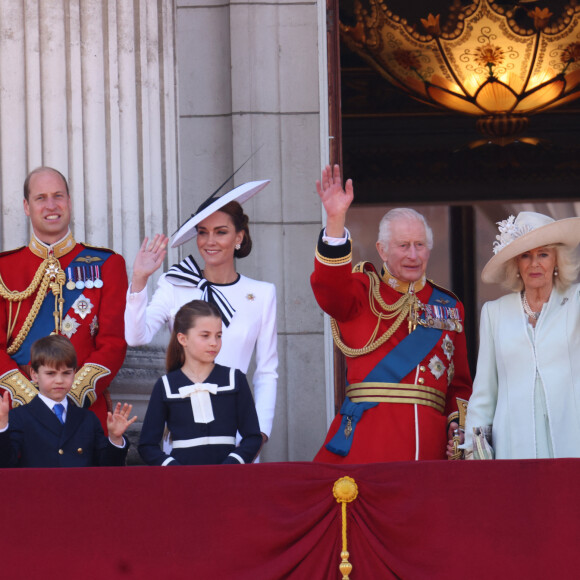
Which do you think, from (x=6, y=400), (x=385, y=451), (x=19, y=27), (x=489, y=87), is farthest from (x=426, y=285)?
(x=489, y=87)

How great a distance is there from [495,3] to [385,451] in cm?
498

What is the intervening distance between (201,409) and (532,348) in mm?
1100

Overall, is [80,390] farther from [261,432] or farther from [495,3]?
[495,3]

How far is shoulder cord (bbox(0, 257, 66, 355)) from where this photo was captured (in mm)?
5441

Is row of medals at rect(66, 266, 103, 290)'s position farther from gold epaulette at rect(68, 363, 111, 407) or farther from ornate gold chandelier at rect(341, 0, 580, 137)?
ornate gold chandelier at rect(341, 0, 580, 137)

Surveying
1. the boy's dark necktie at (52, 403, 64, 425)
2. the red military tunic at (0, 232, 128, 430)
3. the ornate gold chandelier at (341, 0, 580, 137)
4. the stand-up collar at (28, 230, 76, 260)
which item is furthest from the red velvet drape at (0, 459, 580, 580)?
the ornate gold chandelier at (341, 0, 580, 137)

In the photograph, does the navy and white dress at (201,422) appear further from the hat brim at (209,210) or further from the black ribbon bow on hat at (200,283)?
the hat brim at (209,210)

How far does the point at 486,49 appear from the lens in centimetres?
957

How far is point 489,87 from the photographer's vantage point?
9.66 metres

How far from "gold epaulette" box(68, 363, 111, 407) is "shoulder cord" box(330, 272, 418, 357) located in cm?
85

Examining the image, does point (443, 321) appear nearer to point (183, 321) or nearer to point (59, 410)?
point (183, 321)

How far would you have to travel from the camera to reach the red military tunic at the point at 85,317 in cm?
526

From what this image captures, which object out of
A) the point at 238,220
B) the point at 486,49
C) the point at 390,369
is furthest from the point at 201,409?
the point at 486,49

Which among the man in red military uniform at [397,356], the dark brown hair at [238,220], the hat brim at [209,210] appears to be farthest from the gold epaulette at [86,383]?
the man in red military uniform at [397,356]
